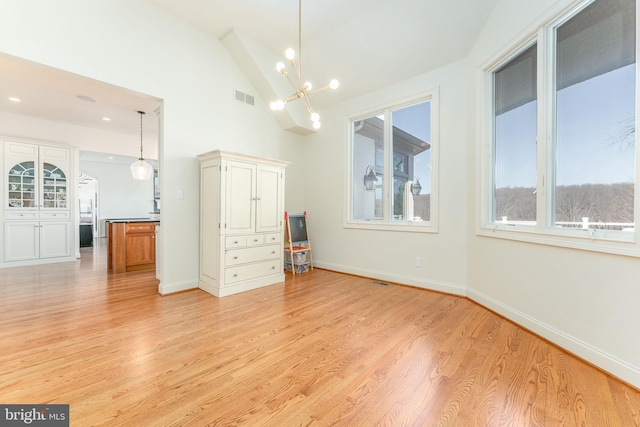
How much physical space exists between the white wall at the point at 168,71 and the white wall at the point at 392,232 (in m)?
1.24

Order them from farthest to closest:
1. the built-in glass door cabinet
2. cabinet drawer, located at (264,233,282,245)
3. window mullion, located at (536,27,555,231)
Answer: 1. the built-in glass door cabinet
2. cabinet drawer, located at (264,233,282,245)
3. window mullion, located at (536,27,555,231)

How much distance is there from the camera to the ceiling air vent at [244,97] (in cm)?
424

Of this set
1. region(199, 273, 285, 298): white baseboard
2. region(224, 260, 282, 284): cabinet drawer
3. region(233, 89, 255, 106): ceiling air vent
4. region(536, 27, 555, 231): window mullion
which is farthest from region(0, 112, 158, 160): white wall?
region(536, 27, 555, 231): window mullion

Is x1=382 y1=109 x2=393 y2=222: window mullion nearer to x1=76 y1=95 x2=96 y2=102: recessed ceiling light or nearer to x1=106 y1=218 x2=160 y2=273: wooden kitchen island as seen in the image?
x1=106 y1=218 x2=160 y2=273: wooden kitchen island

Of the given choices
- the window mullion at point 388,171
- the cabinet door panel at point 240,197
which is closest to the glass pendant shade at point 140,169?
the cabinet door panel at point 240,197

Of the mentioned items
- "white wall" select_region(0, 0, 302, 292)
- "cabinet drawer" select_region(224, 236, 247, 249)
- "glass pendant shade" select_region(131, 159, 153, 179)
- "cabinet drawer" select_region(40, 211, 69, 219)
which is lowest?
"cabinet drawer" select_region(224, 236, 247, 249)

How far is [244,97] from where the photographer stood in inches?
171

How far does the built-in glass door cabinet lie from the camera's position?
16.9 feet

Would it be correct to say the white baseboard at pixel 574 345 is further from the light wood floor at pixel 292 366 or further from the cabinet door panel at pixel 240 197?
the cabinet door panel at pixel 240 197

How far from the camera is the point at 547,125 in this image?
8.01 feet

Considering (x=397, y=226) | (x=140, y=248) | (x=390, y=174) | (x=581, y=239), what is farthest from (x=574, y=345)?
(x=140, y=248)

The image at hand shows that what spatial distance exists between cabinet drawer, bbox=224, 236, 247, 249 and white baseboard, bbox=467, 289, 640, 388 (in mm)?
3135

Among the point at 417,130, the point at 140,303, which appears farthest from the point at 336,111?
the point at 140,303

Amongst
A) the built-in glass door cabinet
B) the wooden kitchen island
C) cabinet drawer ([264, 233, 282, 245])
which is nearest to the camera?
cabinet drawer ([264, 233, 282, 245])
